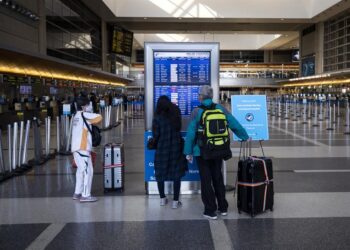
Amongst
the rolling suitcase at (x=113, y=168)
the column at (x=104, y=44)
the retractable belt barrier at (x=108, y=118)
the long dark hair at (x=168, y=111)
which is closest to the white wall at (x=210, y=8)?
the column at (x=104, y=44)

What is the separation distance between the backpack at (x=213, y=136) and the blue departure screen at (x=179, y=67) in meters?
1.55

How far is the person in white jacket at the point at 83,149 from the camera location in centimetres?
652

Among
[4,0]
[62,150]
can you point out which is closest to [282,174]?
[62,150]

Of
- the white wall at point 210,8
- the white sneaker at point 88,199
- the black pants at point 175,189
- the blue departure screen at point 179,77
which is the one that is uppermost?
the white wall at point 210,8

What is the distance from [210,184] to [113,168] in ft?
6.27

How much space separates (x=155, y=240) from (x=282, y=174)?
430 cm

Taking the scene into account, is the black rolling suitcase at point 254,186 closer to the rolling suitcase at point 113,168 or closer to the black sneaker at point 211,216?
Answer: the black sneaker at point 211,216

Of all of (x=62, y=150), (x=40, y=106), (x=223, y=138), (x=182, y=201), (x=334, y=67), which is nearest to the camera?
(x=223, y=138)

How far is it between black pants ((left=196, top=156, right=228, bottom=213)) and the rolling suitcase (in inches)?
68.1

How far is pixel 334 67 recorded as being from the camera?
1585 inches

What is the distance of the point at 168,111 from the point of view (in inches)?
240

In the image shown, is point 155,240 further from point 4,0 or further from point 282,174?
point 4,0

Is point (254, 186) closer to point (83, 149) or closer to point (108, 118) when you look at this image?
point (83, 149)

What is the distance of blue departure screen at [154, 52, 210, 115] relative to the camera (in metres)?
6.98
